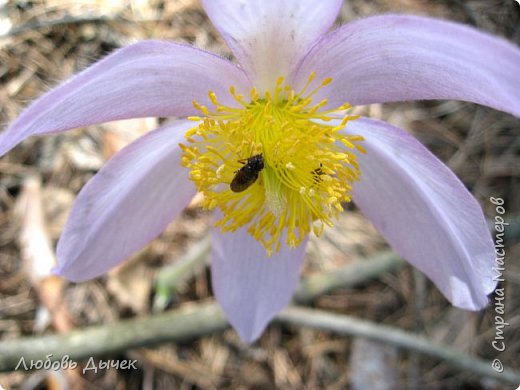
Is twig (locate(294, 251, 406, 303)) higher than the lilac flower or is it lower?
lower

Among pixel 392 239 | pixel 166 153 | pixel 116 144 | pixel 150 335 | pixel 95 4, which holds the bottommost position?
pixel 150 335

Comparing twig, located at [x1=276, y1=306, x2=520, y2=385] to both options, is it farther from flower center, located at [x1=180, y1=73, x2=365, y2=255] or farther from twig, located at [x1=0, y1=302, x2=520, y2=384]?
flower center, located at [x1=180, y1=73, x2=365, y2=255]

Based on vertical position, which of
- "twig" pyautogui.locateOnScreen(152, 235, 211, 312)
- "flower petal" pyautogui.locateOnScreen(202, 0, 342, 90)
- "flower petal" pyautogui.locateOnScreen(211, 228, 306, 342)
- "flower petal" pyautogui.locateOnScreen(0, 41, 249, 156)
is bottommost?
"twig" pyautogui.locateOnScreen(152, 235, 211, 312)

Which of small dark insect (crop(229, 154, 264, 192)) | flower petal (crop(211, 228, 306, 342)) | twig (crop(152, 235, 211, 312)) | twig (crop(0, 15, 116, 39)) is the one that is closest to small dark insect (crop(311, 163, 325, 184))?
small dark insect (crop(229, 154, 264, 192))

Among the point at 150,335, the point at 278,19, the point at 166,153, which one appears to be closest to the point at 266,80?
the point at 278,19

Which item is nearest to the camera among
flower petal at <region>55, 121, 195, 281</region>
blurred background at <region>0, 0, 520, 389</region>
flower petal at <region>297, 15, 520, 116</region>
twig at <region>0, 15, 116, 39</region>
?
flower petal at <region>297, 15, 520, 116</region>

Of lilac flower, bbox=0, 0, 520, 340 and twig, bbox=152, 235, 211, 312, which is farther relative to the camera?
twig, bbox=152, 235, 211, 312

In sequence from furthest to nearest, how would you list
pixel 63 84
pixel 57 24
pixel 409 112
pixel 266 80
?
pixel 409 112 < pixel 57 24 < pixel 266 80 < pixel 63 84

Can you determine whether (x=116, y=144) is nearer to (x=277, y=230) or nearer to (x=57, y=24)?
(x=57, y=24)
